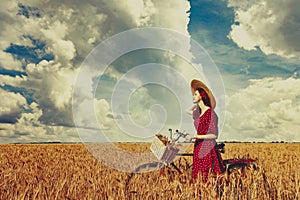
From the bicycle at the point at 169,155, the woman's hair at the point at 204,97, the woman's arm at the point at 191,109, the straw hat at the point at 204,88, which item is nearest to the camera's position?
the bicycle at the point at 169,155

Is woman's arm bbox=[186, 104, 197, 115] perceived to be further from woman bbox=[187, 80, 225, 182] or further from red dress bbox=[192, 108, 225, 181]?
red dress bbox=[192, 108, 225, 181]

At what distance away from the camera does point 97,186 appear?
20.4 ft

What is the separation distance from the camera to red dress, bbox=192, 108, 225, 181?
7016 mm

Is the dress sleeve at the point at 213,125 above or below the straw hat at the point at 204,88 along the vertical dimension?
below

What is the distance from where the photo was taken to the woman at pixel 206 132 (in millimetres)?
7008

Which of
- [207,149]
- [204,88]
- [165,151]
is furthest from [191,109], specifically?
[165,151]

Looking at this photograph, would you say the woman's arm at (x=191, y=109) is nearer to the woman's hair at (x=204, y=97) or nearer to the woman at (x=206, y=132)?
the woman at (x=206, y=132)

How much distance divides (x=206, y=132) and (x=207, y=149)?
0.37 m

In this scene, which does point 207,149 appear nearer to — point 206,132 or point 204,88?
point 206,132

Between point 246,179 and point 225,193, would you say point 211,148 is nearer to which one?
point 246,179

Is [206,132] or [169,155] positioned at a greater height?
[206,132]

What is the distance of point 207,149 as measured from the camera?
23.3 ft

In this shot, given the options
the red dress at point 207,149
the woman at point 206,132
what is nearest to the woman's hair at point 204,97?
the woman at point 206,132

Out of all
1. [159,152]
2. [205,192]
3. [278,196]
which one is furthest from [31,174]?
[278,196]
